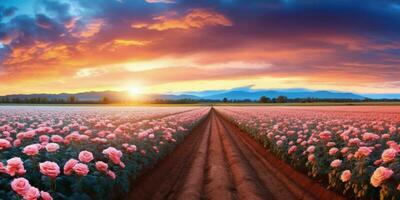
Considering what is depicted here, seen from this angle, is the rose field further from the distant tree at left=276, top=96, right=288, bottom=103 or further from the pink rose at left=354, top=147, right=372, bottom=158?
the distant tree at left=276, top=96, right=288, bottom=103

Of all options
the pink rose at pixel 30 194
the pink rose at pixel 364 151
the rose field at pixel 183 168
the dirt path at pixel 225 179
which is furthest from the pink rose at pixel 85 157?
the pink rose at pixel 364 151

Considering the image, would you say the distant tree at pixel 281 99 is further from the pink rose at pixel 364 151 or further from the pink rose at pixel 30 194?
the pink rose at pixel 30 194

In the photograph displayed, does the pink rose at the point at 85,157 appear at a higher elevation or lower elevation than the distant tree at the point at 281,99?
lower

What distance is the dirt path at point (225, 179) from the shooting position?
9.64 metres

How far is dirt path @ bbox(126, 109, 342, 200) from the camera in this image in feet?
31.6

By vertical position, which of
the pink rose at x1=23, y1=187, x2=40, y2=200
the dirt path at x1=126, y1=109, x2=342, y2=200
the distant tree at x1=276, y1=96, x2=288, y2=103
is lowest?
the dirt path at x1=126, y1=109, x2=342, y2=200

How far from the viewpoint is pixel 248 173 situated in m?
12.1

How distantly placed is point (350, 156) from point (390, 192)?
1845 mm

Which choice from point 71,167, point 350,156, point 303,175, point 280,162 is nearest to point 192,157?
point 280,162

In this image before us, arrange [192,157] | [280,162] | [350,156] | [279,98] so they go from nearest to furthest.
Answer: [350,156] → [280,162] → [192,157] → [279,98]

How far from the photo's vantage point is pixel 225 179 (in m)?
11.3

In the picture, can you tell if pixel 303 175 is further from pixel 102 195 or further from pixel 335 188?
pixel 102 195

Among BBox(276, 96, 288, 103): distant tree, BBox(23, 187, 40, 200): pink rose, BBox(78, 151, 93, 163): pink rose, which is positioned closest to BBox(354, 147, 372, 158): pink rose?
BBox(78, 151, 93, 163): pink rose

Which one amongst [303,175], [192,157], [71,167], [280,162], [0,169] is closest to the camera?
[0,169]
